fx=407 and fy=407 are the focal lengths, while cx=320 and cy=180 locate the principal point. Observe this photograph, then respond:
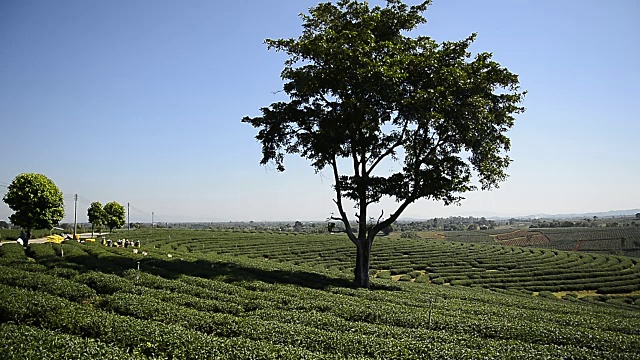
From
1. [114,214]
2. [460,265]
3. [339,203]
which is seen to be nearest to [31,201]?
[339,203]

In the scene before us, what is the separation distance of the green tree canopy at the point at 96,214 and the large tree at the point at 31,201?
3020cm

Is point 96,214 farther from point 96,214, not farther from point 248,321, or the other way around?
point 248,321

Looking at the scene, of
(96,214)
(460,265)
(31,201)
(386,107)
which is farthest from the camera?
(96,214)

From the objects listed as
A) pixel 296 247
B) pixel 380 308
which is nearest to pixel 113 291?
pixel 380 308

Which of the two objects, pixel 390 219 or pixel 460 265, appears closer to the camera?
pixel 390 219

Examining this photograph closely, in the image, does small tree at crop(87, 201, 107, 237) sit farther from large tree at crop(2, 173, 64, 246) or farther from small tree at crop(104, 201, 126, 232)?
large tree at crop(2, 173, 64, 246)

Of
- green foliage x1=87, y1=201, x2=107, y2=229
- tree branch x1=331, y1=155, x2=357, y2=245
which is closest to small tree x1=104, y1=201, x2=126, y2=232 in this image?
green foliage x1=87, y1=201, x2=107, y2=229

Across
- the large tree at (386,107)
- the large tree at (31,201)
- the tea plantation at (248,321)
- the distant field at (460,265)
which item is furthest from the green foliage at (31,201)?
the large tree at (386,107)

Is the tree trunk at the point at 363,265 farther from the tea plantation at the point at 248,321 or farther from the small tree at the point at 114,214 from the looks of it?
the small tree at the point at 114,214

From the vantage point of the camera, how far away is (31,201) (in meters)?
34.9

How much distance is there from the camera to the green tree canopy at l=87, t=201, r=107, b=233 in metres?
65.1

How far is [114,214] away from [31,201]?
1336 inches

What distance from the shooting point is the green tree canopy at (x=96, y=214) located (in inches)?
2562

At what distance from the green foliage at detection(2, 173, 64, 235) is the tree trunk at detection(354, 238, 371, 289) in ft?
96.8
